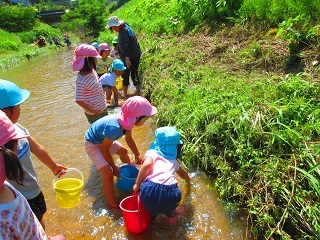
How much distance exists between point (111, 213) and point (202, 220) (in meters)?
0.99

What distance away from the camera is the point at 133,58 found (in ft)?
→ 21.8

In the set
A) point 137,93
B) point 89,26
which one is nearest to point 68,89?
point 137,93

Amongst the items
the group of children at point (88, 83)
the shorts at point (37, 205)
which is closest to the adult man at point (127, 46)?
the group of children at point (88, 83)

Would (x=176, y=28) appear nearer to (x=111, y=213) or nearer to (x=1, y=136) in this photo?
(x=111, y=213)

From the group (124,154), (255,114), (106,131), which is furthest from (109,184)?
(255,114)

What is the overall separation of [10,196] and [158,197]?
4.47ft

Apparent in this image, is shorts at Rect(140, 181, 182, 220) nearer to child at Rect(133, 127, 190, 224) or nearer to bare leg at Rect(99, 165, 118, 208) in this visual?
child at Rect(133, 127, 190, 224)

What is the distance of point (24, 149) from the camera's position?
226 centimetres

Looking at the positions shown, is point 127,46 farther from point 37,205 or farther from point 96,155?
point 37,205

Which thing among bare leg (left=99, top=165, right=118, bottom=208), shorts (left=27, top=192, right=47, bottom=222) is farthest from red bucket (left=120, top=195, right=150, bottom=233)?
shorts (left=27, top=192, right=47, bottom=222)

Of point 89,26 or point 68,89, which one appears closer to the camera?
point 68,89

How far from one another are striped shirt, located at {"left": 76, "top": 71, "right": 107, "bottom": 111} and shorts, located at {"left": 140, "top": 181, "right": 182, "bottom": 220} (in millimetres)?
1698

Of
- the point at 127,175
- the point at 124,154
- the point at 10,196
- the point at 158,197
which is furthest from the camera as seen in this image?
the point at 124,154

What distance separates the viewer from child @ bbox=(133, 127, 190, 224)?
2.64m
